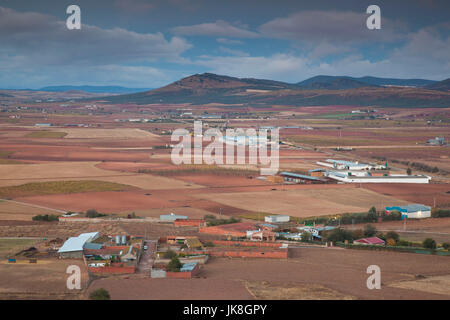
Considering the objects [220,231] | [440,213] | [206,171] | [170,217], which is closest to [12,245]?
[170,217]

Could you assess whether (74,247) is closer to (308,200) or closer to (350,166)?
(308,200)

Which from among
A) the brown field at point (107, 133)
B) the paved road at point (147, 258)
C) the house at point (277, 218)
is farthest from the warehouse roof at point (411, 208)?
the brown field at point (107, 133)

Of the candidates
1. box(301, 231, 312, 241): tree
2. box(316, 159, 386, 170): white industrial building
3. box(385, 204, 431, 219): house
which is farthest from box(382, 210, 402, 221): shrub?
box(316, 159, 386, 170): white industrial building

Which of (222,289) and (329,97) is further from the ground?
(329,97)

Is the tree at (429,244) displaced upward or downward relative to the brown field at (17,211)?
downward

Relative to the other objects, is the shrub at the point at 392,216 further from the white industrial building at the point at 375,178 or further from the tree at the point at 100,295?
the tree at the point at 100,295
